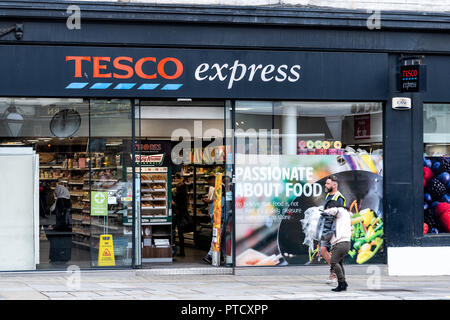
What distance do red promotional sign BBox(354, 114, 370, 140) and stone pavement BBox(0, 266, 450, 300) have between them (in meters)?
2.80

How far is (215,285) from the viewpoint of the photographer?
13.9m

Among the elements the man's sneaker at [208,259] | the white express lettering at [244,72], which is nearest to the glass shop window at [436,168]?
the white express lettering at [244,72]

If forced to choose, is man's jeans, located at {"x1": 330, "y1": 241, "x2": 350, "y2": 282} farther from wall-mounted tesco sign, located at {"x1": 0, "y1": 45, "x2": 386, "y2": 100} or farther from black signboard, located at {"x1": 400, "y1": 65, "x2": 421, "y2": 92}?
black signboard, located at {"x1": 400, "y1": 65, "x2": 421, "y2": 92}

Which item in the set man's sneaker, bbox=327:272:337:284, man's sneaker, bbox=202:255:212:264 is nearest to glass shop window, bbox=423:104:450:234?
man's sneaker, bbox=327:272:337:284

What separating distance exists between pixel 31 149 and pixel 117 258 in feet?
9.09

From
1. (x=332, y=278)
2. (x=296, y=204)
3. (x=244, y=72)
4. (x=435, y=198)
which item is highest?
(x=244, y=72)

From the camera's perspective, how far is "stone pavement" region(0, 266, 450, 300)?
12297mm

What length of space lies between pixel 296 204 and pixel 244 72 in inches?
116

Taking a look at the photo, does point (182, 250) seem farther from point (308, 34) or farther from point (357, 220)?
point (308, 34)

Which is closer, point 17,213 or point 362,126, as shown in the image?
point 17,213


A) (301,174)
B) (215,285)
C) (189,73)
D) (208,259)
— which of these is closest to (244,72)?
(189,73)

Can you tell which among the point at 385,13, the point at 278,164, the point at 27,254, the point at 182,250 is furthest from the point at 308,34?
the point at 27,254

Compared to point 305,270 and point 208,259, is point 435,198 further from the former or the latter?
point 208,259

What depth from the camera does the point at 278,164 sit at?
1567 centimetres
